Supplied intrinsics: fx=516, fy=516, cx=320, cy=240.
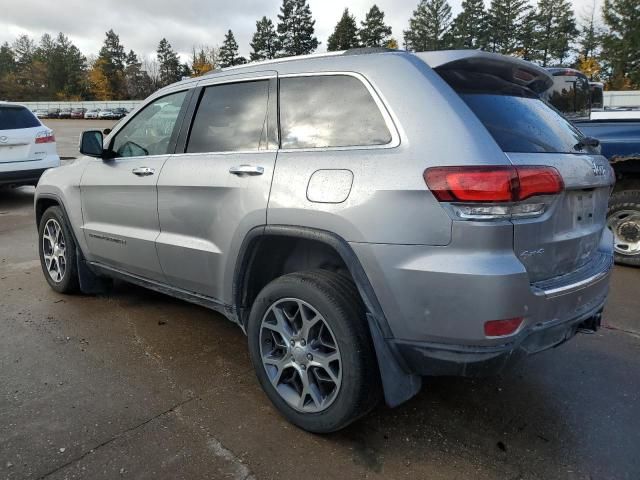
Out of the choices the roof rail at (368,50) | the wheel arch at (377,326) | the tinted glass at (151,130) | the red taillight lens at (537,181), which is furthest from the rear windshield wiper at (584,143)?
the tinted glass at (151,130)

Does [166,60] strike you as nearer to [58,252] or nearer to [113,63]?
[113,63]

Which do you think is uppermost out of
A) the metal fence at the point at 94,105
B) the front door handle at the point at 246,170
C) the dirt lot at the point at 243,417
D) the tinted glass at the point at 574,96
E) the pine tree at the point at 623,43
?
the pine tree at the point at 623,43

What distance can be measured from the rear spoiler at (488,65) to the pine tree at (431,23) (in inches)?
2813

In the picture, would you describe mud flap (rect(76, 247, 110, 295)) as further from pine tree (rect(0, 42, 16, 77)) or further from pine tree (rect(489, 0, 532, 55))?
pine tree (rect(0, 42, 16, 77))

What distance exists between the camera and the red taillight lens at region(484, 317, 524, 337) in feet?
6.83

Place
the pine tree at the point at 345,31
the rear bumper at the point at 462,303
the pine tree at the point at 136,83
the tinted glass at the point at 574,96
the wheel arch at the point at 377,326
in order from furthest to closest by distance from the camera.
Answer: the pine tree at the point at 136,83, the pine tree at the point at 345,31, the tinted glass at the point at 574,96, the wheel arch at the point at 377,326, the rear bumper at the point at 462,303

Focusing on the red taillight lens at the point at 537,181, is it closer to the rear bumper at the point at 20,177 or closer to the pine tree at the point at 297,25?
the rear bumper at the point at 20,177

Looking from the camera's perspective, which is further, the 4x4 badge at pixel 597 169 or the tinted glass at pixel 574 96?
the tinted glass at pixel 574 96

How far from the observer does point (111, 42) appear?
314 feet

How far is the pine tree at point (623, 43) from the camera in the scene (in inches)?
1752

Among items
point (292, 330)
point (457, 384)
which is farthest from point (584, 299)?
point (292, 330)

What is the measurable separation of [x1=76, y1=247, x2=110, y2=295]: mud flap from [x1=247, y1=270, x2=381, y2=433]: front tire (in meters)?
2.29

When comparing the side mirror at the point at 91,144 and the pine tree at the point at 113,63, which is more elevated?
the pine tree at the point at 113,63

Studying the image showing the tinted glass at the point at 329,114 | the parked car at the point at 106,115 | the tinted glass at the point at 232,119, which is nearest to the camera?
the tinted glass at the point at 329,114
